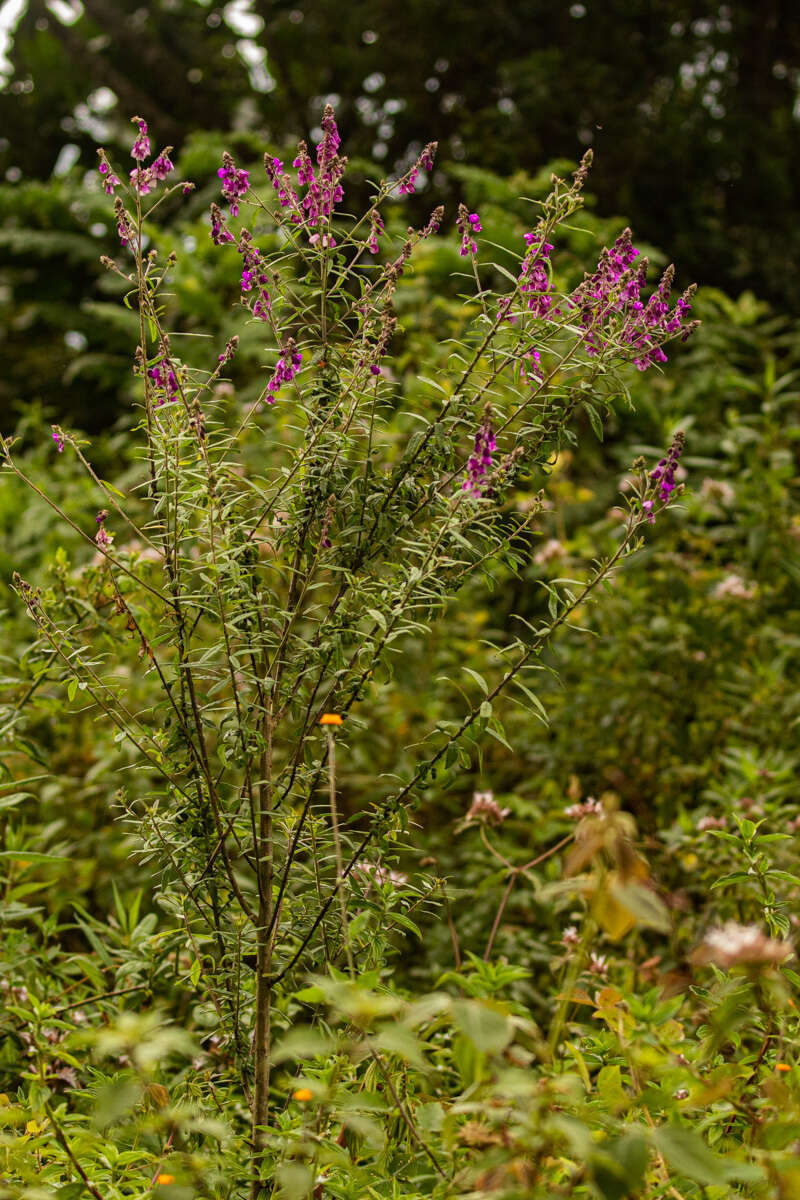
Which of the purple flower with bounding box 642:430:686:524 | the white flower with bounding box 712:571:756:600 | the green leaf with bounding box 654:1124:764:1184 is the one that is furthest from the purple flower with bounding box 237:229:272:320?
the white flower with bounding box 712:571:756:600

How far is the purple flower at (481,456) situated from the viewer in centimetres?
121

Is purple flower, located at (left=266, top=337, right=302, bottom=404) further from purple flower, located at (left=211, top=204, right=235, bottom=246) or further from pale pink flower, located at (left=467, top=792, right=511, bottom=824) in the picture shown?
pale pink flower, located at (left=467, top=792, right=511, bottom=824)

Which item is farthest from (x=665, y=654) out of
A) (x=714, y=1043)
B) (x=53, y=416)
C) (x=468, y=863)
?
(x=53, y=416)

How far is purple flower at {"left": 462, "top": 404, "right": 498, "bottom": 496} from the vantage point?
1.21 metres

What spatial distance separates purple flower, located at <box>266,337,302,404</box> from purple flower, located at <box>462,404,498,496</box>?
298 millimetres

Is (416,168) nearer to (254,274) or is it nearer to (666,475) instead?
(254,274)

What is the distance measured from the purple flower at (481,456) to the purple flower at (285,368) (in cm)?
30

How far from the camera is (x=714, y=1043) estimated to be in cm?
89

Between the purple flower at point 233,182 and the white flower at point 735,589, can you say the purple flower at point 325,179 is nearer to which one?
the purple flower at point 233,182

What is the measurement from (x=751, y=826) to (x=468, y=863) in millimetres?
1566

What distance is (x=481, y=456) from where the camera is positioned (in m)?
1.22

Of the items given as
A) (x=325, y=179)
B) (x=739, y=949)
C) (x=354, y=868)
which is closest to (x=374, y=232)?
(x=325, y=179)

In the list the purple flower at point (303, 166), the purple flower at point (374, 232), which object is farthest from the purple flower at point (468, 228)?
the purple flower at point (303, 166)

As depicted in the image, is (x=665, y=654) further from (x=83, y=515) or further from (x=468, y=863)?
(x=83, y=515)
